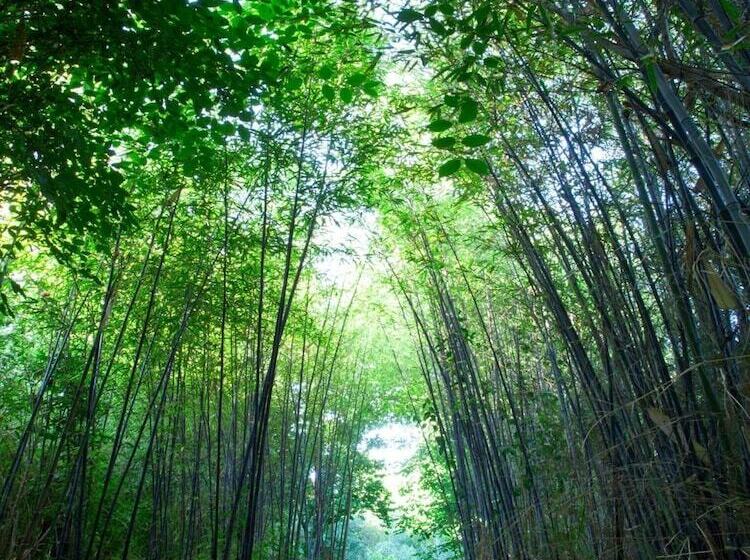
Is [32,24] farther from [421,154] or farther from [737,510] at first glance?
[737,510]

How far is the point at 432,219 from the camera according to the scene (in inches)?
169

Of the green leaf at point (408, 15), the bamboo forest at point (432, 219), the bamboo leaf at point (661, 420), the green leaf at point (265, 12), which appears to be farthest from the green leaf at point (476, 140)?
the green leaf at point (265, 12)

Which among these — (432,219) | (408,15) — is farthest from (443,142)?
(432,219)

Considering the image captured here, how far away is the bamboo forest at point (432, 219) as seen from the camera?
1568mm

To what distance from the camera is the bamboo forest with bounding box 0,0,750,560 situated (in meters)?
1.57

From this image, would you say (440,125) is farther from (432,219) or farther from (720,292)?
(432,219)

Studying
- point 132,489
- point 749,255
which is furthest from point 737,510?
point 132,489

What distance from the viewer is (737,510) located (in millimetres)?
1554

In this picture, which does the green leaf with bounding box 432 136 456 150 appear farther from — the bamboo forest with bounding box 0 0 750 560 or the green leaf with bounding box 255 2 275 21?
the green leaf with bounding box 255 2 275 21

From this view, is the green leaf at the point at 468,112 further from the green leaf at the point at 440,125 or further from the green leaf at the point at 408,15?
the green leaf at the point at 408,15

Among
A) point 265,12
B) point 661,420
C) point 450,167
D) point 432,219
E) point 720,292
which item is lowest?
point 661,420

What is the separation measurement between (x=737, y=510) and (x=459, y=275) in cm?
373

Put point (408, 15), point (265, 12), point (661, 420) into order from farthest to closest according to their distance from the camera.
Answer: point (265, 12) → point (661, 420) → point (408, 15)

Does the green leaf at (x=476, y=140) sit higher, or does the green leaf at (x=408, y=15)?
the green leaf at (x=408, y=15)
